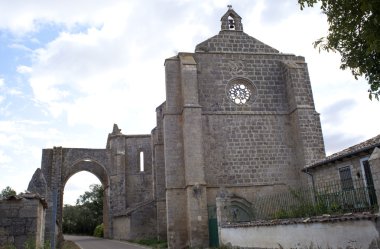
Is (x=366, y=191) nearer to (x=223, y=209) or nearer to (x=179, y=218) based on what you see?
(x=223, y=209)

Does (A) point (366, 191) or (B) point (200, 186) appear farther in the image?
(B) point (200, 186)

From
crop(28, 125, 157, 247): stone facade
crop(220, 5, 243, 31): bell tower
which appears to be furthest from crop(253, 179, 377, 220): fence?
crop(28, 125, 157, 247): stone facade

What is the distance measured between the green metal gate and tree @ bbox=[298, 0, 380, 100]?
37.0ft

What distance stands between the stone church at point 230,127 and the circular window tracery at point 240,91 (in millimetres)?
53

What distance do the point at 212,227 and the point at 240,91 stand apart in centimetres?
736

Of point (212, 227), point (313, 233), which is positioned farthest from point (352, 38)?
point (212, 227)

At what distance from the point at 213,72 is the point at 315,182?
25.9ft

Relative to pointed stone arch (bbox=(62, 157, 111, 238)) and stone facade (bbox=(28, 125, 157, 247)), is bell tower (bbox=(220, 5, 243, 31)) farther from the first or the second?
pointed stone arch (bbox=(62, 157, 111, 238))

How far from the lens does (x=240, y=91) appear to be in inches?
790

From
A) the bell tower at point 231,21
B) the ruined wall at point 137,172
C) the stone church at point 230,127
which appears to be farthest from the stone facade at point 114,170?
the bell tower at point 231,21

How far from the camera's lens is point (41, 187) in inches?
522

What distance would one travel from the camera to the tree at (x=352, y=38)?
20.3 feet

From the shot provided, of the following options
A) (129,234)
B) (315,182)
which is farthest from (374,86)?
(129,234)

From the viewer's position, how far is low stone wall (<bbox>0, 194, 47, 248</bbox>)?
7695 millimetres
